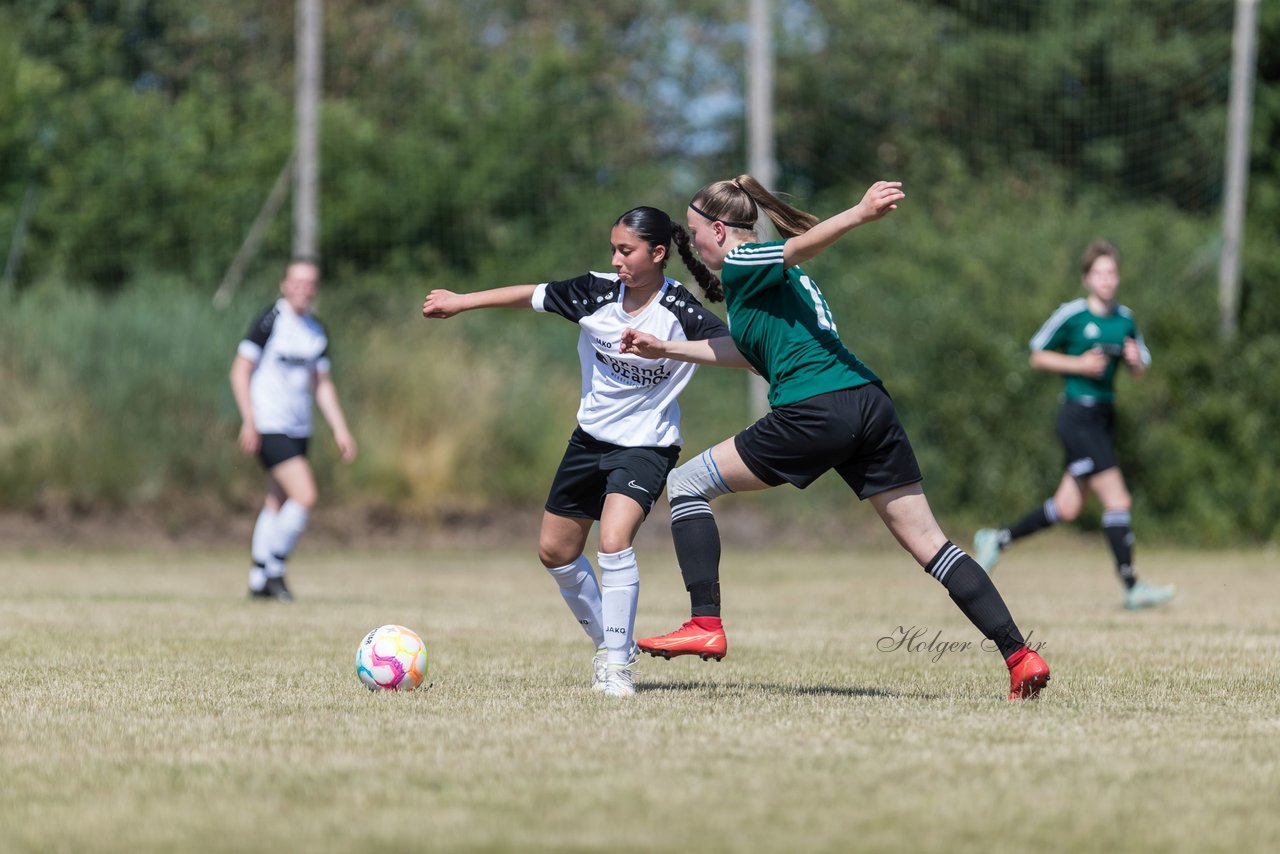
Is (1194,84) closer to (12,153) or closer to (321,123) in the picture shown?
(321,123)

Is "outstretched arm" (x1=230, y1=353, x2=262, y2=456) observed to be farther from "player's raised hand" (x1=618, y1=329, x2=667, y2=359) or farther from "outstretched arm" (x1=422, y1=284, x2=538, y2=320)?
"player's raised hand" (x1=618, y1=329, x2=667, y2=359)

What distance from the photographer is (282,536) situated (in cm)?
1159

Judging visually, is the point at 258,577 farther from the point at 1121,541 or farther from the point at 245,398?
the point at 1121,541

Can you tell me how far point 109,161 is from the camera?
68.5ft

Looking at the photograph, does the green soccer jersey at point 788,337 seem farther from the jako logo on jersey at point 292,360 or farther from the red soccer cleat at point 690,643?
the jako logo on jersey at point 292,360

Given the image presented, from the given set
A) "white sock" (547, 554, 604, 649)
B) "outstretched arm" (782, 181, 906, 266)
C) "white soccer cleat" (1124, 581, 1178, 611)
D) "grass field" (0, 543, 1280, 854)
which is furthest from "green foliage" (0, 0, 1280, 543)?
"outstretched arm" (782, 181, 906, 266)

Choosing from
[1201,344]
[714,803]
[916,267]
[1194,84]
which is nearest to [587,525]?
[714,803]

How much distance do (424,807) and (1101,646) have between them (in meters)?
5.29

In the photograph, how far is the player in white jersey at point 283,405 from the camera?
11.6 meters

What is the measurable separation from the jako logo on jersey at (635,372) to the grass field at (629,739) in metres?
1.22

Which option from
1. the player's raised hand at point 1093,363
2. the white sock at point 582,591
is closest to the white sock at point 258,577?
the white sock at point 582,591

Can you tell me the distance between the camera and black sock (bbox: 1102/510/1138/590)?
11430mm

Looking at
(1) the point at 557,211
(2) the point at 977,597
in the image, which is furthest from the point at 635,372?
(1) the point at 557,211

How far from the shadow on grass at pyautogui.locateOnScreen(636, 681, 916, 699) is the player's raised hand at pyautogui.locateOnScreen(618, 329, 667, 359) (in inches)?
52.8
